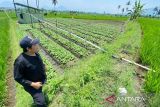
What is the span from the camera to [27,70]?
14.4ft

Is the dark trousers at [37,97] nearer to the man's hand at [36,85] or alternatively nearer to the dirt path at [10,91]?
the man's hand at [36,85]

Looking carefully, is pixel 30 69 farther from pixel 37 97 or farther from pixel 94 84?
pixel 94 84

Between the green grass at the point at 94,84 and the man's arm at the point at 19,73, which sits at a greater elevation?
the man's arm at the point at 19,73

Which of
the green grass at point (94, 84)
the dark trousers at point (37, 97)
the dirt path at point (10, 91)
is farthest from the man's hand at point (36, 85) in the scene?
the dirt path at point (10, 91)

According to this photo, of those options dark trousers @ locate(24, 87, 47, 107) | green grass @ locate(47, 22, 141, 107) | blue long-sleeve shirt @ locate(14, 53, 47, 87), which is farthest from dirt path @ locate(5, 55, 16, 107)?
blue long-sleeve shirt @ locate(14, 53, 47, 87)

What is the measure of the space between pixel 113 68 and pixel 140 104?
76.3 inches

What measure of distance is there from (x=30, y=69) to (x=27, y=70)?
0.05 m

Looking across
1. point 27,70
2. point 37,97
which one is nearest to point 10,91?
point 37,97

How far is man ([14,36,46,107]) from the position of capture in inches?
165

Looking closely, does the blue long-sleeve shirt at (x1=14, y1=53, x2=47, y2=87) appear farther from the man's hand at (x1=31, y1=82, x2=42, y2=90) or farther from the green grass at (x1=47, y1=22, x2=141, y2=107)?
the green grass at (x1=47, y1=22, x2=141, y2=107)

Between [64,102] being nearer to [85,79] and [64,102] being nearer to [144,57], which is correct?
[85,79]

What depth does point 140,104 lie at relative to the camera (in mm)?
4742

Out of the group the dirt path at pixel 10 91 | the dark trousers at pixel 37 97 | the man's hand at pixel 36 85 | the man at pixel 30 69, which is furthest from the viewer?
the dirt path at pixel 10 91

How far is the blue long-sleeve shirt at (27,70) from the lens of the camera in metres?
4.25
